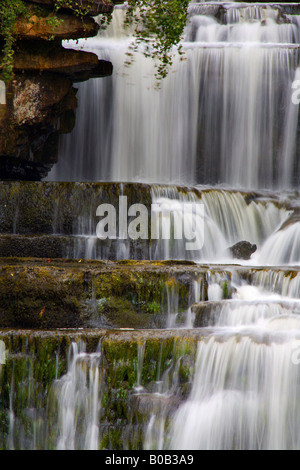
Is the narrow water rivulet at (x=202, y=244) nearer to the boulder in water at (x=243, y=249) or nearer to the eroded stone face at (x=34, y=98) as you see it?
the boulder in water at (x=243, y=249)

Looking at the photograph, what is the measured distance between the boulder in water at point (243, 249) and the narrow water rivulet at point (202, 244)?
0.20 feet

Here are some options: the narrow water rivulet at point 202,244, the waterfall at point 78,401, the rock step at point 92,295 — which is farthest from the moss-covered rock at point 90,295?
the waterfall at point 78,401

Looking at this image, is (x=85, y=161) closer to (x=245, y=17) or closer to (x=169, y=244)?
(x=169, y=244)

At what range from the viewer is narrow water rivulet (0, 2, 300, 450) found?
547 cm

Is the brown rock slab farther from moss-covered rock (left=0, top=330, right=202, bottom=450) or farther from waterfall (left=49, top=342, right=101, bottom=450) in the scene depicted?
waterfall (left=49, top=342, right=101, bottom=450)

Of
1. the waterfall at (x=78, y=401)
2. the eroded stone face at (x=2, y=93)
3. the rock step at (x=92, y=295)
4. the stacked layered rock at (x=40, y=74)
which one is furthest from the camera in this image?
the eroded stone face at (x=2, y=93)

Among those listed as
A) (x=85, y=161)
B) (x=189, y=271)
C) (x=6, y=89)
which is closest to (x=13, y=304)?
(x=189, y=271)

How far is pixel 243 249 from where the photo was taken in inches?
356

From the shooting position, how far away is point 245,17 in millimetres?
13758

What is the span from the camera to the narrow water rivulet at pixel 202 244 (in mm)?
5469

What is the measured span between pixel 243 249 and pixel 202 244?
60 cm

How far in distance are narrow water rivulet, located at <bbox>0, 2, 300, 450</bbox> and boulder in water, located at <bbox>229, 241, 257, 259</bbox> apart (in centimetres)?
6

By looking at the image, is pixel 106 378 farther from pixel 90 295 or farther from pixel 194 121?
pixel 194 121

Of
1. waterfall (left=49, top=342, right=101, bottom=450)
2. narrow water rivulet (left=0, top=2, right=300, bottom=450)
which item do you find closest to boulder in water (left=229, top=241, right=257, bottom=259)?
narrow water rivulet (left=0, top=2, right=300, bottom=450)
